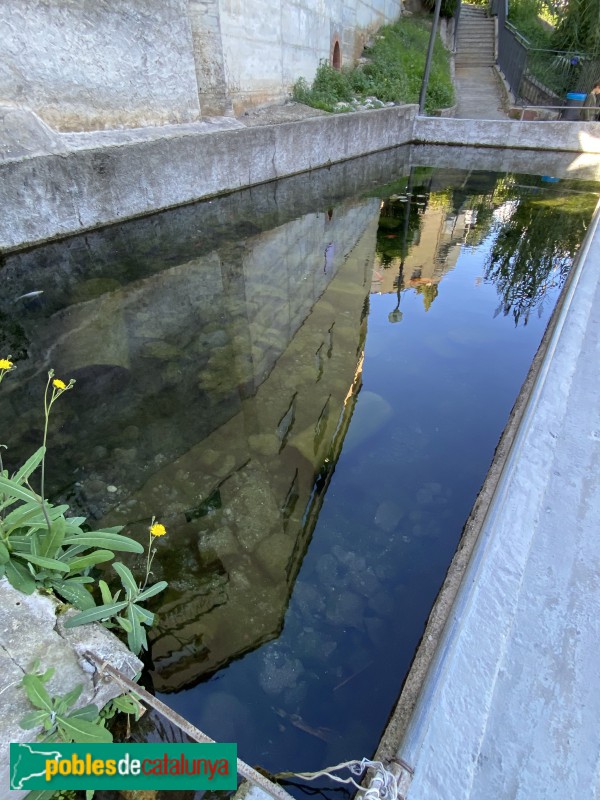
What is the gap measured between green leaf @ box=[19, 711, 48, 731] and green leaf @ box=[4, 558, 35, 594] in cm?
45

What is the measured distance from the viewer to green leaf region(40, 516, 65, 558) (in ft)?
5.56

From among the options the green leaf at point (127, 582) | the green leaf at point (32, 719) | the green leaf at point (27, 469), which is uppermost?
the green leaf at point (27, 469)

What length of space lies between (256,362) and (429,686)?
2.95m

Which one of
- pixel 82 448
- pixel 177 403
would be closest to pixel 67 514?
pixel 82 448

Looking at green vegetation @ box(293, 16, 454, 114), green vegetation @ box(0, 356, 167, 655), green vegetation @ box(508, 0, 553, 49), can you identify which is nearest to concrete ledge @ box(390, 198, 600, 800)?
green vegetation @ box(0, 356, 167, 655)

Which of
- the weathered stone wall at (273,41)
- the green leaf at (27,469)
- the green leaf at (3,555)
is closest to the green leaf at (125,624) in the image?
the green leaf at (3,555)

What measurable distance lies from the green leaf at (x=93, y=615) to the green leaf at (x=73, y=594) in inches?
3.5

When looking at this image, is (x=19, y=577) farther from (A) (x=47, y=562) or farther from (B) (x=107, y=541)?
(B) (x=107, y=541)

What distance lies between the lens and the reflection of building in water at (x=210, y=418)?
2.24 metres

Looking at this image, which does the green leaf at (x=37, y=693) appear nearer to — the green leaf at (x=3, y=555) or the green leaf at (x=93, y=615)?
the green leaf at (x=93, y=615)

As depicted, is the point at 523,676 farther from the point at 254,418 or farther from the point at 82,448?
the point at 82,448

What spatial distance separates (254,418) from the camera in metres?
3.37

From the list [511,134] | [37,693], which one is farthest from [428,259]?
[511,134]

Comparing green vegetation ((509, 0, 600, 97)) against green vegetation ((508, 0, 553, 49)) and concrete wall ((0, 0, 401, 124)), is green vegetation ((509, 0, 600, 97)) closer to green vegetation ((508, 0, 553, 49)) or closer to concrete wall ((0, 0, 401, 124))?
green vegetation ((508, 0, 553, 49))
